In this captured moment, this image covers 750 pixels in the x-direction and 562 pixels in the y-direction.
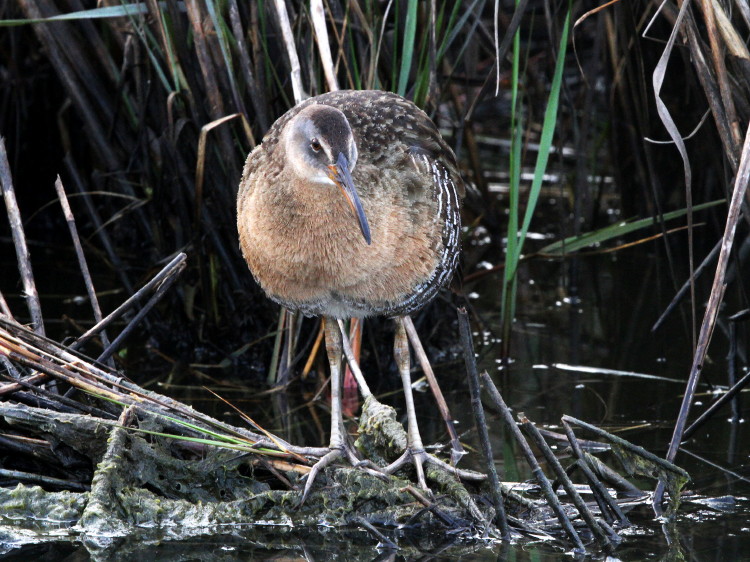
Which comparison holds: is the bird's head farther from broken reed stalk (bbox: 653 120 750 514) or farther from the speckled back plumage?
broken reed stalk (bbox: 653 120 750 514)

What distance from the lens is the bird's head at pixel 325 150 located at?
3367mm

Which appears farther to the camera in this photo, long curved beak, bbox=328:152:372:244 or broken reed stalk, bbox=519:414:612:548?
long curved beak, bbox=328:152:372:244

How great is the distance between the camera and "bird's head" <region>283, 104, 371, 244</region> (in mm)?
3367

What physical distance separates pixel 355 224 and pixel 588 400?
1.50 meters

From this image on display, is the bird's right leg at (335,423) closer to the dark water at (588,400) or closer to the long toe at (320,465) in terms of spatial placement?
the long toe at (320,465)

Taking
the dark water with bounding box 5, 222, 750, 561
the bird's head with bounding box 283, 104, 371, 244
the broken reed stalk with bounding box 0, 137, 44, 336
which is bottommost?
the dark water with bounding box 5, 222, 750, 561

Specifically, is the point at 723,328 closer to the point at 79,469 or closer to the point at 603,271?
the point at 603,271

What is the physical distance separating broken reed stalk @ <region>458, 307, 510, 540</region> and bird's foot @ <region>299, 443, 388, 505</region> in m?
0.48

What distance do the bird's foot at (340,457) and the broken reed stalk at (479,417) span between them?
18.9 inches

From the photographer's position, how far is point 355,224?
137 inches

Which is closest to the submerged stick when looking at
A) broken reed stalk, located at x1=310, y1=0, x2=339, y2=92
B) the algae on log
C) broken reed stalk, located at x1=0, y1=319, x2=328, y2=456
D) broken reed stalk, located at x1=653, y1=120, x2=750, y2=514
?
broken reed stalk, located at x1=653, y1=120, x2=750, y2=514

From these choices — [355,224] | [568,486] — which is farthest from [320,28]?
[568,486]

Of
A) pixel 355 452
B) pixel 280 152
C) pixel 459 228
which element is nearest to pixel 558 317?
pixel 459 228

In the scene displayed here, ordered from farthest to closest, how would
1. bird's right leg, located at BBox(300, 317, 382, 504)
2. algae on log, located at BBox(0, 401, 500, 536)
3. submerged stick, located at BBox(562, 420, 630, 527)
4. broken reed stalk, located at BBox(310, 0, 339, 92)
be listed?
broken reed stalk, located at BBox(310, 0, 339, 92) < bird's right leg, located at BBox(300, 317, 382, 504) < algae on log, located at BBox(0, 401, 500, 536) < submerged stick, located at BBox(562, 420, 630, 527)
